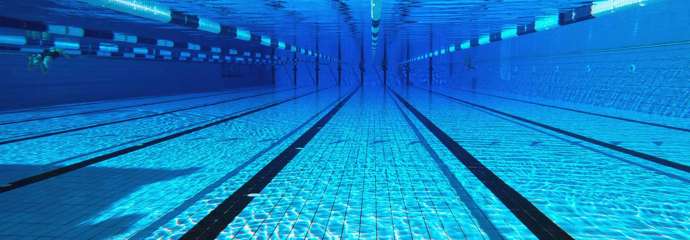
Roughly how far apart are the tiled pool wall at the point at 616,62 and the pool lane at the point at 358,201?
610 centimetres

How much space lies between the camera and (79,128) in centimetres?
678

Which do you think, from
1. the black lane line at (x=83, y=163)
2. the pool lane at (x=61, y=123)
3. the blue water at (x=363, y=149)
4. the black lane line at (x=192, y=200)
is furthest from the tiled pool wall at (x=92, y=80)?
the black lane line at (x=192, y=200)

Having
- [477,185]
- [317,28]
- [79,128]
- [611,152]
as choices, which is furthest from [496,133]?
[317,28]

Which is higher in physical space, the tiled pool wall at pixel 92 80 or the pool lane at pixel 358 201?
the tiled pool wall at pixel 92 80

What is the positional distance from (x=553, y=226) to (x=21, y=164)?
14.7 feet

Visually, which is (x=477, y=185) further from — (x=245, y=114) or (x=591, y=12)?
(x=591, y=12)

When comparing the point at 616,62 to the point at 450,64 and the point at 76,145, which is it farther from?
the point at 450,64

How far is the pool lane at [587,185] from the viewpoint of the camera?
8.45 ft

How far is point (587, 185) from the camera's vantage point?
11.3 ft

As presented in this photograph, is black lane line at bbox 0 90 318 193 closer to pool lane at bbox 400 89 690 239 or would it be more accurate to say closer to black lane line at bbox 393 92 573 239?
pool lane at bbox 400 89 690 239

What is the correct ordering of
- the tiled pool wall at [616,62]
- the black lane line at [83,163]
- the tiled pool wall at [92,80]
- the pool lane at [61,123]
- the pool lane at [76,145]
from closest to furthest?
the black lane line at [83,163] → the pool lane at [76,145] → the pool lane at [61,123] → the tiled pool wall at [616,62] → the tiled pool wall at [92,80]

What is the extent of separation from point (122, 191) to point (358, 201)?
1719mm

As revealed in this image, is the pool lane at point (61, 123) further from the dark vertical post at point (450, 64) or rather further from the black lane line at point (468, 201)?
the dark vertical post at point (450, 64)

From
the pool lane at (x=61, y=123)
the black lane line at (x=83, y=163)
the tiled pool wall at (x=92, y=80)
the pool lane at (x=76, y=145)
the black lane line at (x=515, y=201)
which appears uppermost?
the tiled pool wall at (x=92, y=80)
